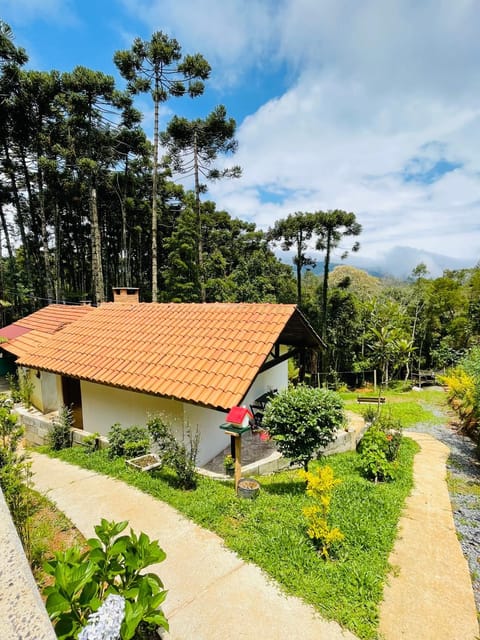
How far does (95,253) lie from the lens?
1675 centimetres

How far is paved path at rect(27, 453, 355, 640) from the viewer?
288cm

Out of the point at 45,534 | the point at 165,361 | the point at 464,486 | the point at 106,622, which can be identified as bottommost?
the point at 464,486

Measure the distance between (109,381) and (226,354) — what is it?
2.73m

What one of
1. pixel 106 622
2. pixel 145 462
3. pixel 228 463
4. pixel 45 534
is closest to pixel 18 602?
pixel 106 622

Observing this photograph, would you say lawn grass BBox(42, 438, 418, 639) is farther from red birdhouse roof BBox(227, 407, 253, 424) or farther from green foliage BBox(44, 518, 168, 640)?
green foliage BBox(44, 518, 168, 640)

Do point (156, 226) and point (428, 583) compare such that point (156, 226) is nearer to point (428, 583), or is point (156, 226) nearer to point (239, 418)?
point (239, 418)

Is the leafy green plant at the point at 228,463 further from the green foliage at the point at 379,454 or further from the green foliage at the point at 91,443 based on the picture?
the green foliage at the point at 91,443

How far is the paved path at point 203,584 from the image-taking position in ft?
9.45

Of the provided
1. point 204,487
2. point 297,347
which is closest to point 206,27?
point 297,347

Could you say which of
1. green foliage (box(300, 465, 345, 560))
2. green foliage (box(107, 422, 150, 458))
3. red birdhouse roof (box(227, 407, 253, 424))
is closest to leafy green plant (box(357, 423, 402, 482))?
green foliage (box(300, 465, 345, 560))

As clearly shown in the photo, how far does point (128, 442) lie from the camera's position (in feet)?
21.3

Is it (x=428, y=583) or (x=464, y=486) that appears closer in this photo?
(x=428, y=583)

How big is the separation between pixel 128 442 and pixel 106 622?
511 centimetres

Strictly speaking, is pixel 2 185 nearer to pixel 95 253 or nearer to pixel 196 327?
pixel 95 253
